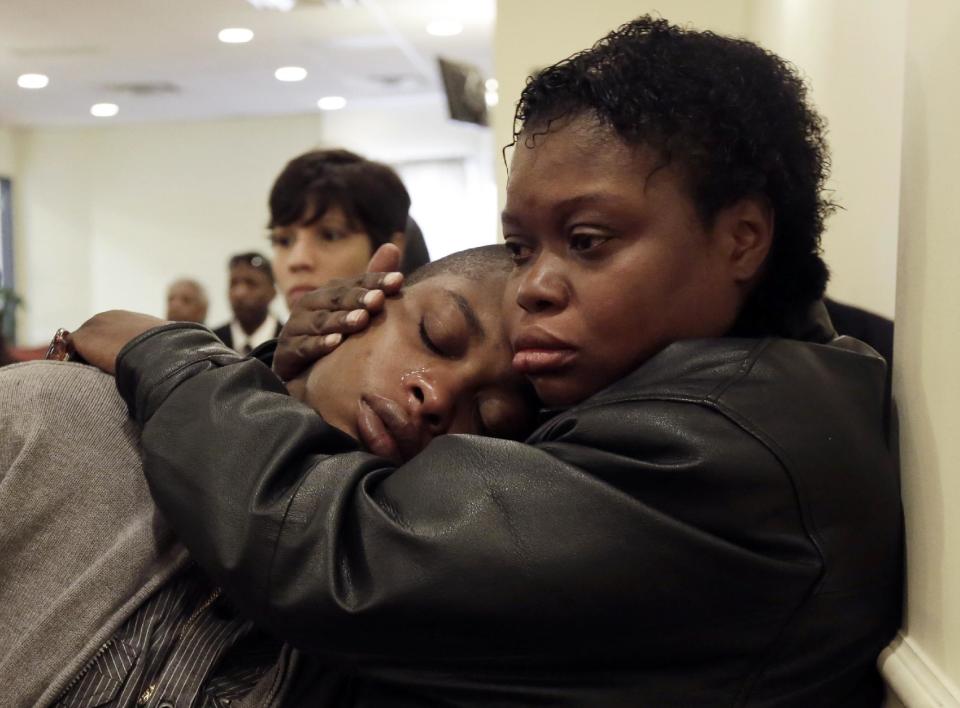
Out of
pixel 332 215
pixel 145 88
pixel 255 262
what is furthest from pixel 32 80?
pixel 332 215

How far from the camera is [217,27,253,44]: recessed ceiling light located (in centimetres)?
779

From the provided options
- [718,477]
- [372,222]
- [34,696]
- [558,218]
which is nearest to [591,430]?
[718,477]

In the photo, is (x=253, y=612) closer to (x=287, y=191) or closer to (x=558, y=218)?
(x=558, y=218)

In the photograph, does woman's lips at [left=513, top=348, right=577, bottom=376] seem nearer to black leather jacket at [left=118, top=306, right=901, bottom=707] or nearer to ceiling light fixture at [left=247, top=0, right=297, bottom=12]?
black leather jacket at [left=118, top=306, right=901, bottom=707]

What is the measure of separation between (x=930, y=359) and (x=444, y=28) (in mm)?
7472

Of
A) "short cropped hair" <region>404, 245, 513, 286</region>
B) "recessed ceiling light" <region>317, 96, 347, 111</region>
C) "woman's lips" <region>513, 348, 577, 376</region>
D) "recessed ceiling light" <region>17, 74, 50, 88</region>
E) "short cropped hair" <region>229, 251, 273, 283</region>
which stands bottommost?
"short cropped hair" <region>229, 251, 273, 283</region>

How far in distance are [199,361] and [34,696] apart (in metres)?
0.37

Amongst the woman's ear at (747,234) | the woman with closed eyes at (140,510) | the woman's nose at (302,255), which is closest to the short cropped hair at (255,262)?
the woman's nose at (302,255)

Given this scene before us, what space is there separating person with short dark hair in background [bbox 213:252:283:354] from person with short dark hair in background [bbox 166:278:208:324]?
170 cm

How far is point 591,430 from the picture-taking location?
37.3 inches

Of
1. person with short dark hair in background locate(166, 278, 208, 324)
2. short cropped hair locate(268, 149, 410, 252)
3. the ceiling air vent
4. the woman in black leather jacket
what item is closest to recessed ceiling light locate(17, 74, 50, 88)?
the ceiling air vent

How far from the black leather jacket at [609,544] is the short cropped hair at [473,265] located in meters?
0.43

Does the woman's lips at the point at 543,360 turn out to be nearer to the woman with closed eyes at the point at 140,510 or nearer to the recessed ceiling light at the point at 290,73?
the woman with closed eyes at the point at 140,510

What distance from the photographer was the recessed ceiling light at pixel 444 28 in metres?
7.79
